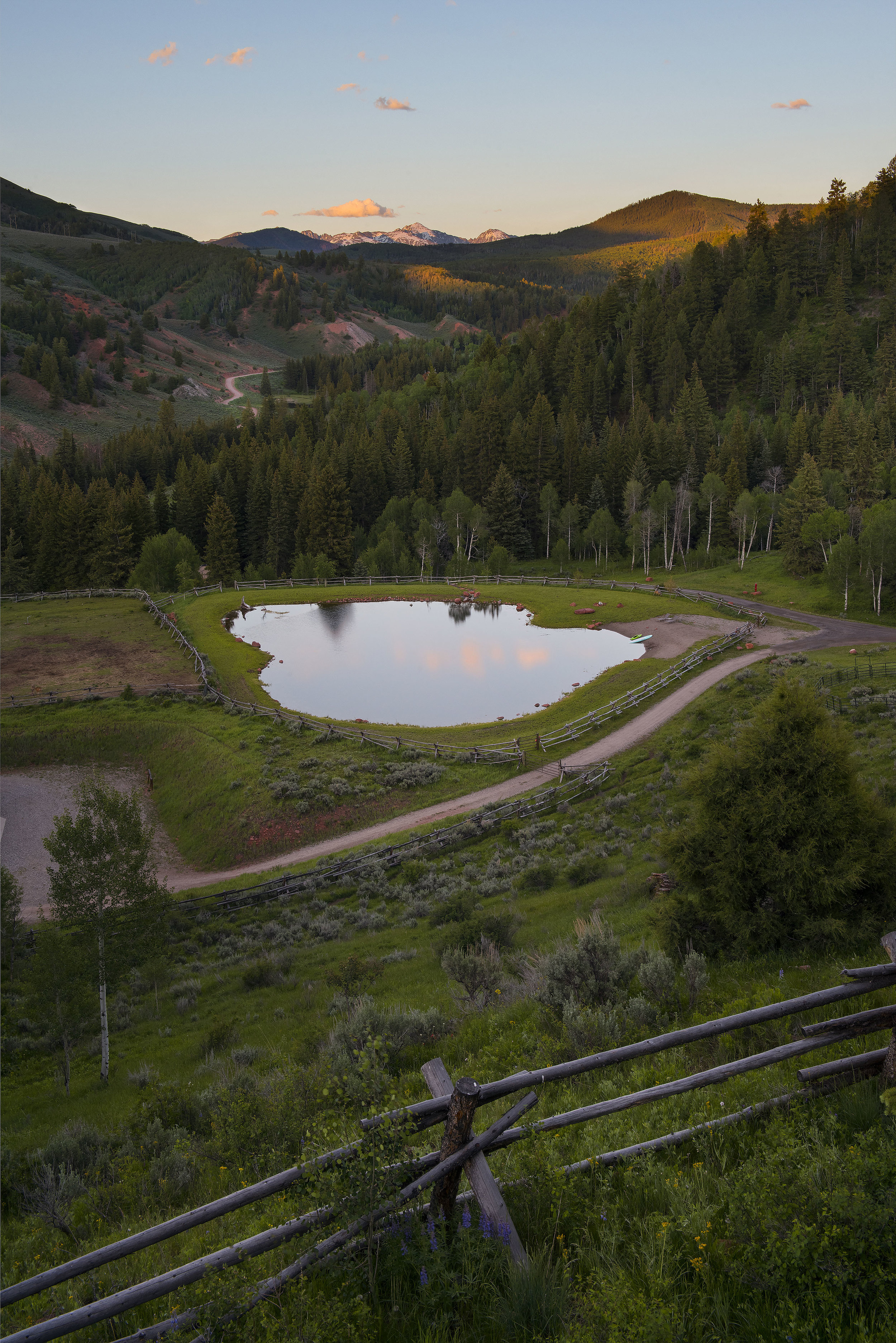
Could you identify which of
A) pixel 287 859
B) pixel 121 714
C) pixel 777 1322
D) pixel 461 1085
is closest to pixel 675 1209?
pixel 777 1322

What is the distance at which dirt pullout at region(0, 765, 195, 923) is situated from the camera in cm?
3172

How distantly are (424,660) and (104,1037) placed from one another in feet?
127

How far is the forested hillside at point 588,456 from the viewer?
83.6m

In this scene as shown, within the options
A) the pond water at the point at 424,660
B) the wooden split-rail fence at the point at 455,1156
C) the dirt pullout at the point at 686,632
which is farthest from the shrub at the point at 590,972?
the dirt pullout at the point at 686,632

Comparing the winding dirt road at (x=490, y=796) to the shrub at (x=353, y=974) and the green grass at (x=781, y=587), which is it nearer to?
the shrub at (x=353, y=974)

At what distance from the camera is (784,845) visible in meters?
11.6

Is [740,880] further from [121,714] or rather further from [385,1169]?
[121,714]

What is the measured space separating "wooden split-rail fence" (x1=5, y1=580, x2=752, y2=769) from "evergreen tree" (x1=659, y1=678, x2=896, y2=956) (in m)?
23.0

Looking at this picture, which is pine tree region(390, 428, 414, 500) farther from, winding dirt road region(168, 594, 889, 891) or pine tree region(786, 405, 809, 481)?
winding dirt road region(168, 594, 889, 891)

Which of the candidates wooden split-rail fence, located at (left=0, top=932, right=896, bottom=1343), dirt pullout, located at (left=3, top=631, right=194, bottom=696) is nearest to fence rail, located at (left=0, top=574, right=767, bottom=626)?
dirt pullout, located at (left=3, top=631, right=194, bottom=696)

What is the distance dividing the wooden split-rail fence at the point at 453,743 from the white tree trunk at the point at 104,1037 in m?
20.7

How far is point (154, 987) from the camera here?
2195cm

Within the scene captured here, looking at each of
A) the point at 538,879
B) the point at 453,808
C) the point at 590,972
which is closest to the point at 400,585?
the point at 453,808

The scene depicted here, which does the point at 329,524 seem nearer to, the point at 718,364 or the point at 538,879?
the point at 718,364
